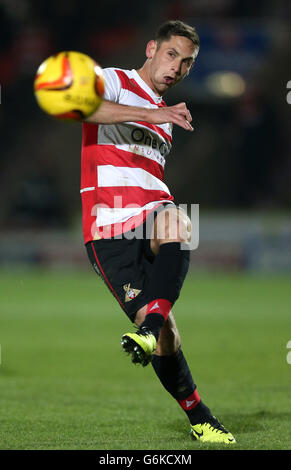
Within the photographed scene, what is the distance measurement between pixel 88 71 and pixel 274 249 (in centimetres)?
1570

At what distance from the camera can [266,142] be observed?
74.9 feet

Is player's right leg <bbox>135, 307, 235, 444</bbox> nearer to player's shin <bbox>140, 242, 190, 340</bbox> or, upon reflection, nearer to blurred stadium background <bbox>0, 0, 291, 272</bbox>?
player's shin <bbox>140, 242, 190, 340</bbox>

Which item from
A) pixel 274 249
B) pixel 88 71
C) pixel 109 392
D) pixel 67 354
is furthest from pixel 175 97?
pixel 88 71

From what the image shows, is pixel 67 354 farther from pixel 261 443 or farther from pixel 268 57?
pixel 268 57

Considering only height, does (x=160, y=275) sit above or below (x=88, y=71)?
below

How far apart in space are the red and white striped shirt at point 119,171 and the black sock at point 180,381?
0.80 meters

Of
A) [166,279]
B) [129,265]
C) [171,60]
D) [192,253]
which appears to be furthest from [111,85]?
[192,253]

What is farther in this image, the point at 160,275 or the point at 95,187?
the point at 95,187

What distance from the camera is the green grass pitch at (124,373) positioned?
15.9ft

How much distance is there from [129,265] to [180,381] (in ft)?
2.57

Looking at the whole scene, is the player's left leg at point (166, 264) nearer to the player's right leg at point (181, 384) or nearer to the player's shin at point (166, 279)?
the player's shin at point (166, 279)

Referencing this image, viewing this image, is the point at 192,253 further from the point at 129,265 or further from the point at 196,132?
the point at 129,265

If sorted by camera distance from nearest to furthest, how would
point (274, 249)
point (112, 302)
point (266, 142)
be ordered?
point (112, 302) → point (274, 249) → point (266, 142)

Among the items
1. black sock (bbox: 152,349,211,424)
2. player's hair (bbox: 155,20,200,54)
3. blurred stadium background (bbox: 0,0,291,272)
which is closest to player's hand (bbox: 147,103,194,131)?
player's hair (bbox: 155,20,200,54)
